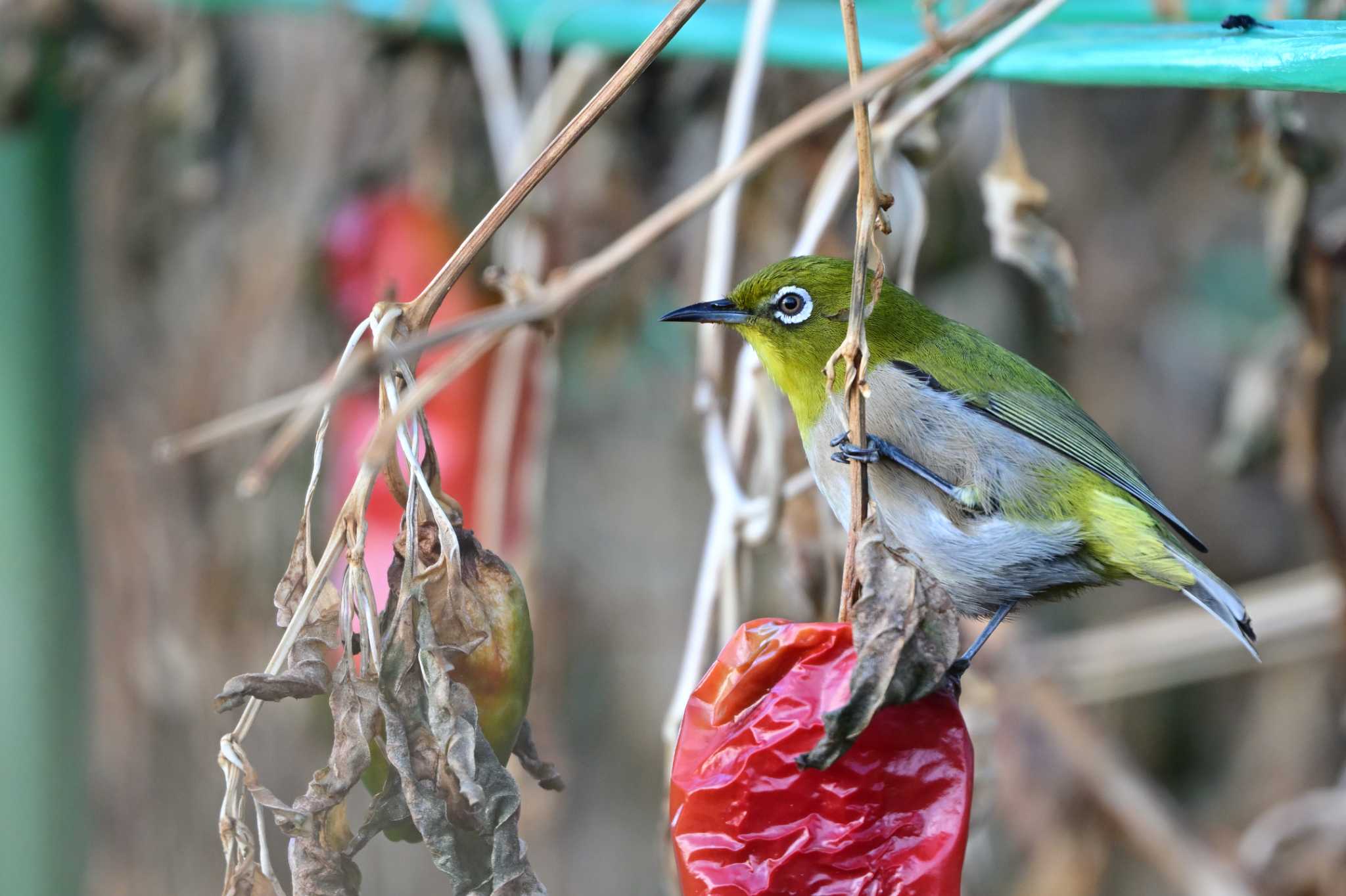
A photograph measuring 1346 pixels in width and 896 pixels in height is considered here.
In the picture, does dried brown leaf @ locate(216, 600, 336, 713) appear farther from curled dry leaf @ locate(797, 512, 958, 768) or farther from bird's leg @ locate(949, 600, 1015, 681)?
bird's leg @ locate(949, 600, 1015, 681)

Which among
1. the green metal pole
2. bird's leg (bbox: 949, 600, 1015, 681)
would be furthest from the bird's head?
the green metal pole

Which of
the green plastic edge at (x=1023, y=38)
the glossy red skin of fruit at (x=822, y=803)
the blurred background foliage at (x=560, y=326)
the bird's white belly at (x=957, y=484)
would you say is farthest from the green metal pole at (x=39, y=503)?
the glossy red skin of fruit at (x=822, y=803)

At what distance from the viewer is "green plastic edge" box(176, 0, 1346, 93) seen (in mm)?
1344

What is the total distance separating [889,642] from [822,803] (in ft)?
0.81

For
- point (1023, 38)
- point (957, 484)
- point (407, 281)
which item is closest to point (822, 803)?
point (957, 484)

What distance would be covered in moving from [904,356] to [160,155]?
7.36ft

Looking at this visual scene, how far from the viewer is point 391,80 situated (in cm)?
327

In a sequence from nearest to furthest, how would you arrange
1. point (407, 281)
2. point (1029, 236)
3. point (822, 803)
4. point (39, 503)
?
point (822, 803)
point (1029, 236)
point (39, 503)
point (407, 281)

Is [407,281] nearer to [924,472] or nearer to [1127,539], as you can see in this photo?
[924,472]

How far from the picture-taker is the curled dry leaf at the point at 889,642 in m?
1.08

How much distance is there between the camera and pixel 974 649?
154 centimetres

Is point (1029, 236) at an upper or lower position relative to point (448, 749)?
upper

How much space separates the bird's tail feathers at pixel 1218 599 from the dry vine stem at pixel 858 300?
716 mm

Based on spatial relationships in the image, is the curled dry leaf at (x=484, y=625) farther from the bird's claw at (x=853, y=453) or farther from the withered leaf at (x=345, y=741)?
the bird's claw at (x=853, y=453)
